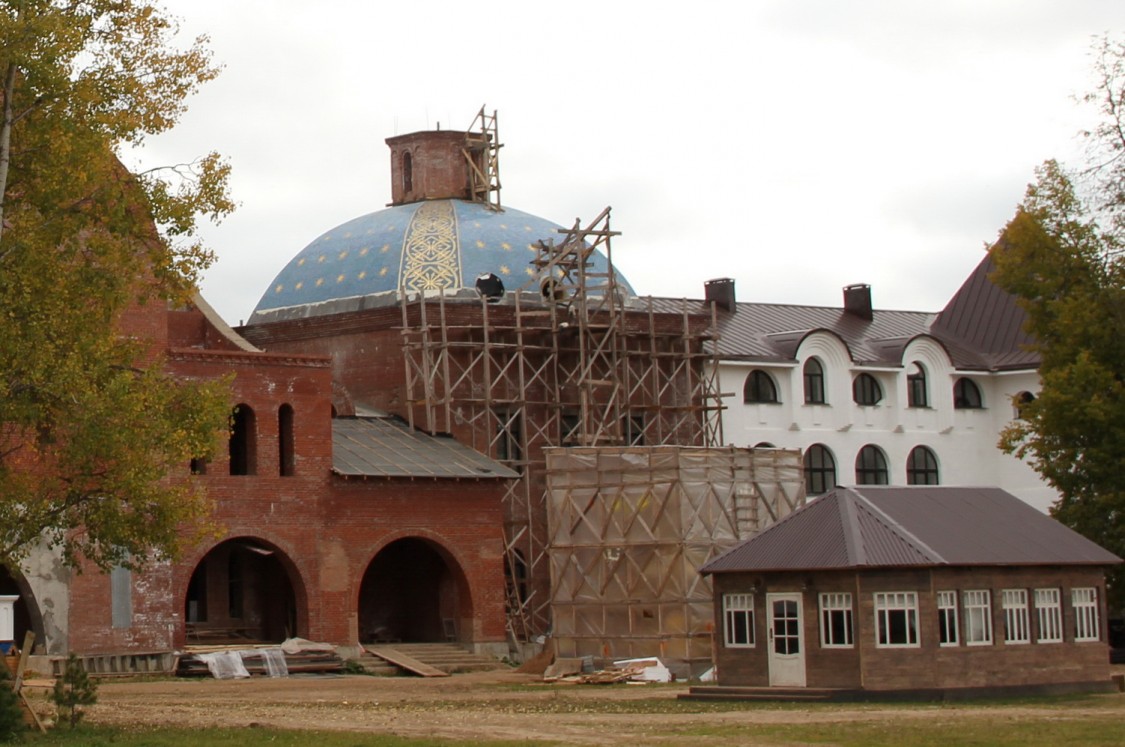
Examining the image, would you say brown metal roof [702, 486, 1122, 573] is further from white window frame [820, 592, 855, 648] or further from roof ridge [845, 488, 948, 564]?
white window frame [820, 592, 855, 648]

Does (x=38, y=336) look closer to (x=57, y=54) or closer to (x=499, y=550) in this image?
(x=57, y=54)

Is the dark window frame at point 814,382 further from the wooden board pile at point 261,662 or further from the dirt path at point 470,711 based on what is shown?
the dirt path at point 470,711

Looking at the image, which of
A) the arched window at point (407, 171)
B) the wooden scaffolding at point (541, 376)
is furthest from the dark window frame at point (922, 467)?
the arched window at point (407, 171)

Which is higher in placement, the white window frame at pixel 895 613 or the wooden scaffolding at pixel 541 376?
the wooden scaffolding at pixel 541 376

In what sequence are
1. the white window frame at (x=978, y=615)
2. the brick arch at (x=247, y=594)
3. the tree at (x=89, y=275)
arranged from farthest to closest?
1. the brick arch at (x=247, y=594)
2. the white window frame at (x=978, y=615)
3. the tree at (x=89, y=275)

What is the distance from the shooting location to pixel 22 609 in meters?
42.3

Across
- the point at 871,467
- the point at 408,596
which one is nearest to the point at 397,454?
the point at 408,596

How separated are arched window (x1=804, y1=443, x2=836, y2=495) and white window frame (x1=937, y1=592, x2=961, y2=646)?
82.2ft

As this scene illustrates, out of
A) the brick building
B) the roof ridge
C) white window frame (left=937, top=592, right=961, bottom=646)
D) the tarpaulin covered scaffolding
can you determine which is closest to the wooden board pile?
the brick building

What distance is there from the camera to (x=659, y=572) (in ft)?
134

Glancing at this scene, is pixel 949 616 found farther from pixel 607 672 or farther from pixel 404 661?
pixel 404 661

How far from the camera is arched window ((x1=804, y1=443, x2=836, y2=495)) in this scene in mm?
56875

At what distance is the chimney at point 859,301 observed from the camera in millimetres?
63375

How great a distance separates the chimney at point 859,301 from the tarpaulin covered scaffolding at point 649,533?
69.5 ft
